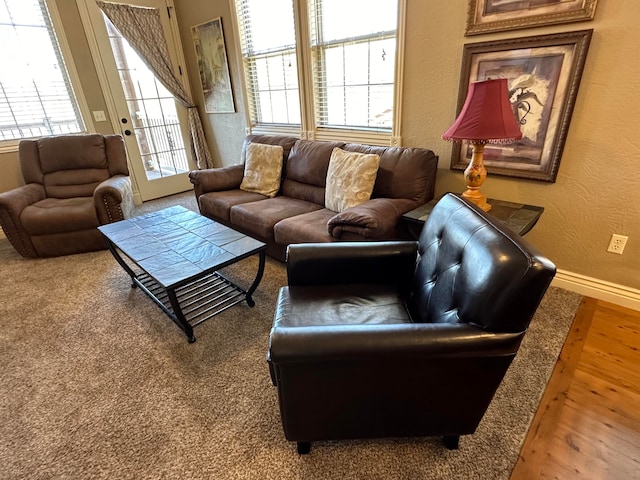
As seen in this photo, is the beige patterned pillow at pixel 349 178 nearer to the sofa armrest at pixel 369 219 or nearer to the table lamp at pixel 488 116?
the sofa armrest at pixel 369 219

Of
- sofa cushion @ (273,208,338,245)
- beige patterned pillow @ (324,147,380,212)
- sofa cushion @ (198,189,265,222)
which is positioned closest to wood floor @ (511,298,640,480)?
sofa cushion @ (273,208,338,245)

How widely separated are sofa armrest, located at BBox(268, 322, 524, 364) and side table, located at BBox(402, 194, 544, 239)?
3.63 feet

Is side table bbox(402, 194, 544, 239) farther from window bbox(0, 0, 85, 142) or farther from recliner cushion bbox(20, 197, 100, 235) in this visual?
window bbox(0, 0, 85, 142)

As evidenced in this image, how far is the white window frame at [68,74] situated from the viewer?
3.32 m

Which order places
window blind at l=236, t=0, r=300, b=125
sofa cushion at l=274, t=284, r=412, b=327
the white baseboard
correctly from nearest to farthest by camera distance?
1. sofa cushion at l=274, t=284, r=412, b=327
2. the white baseboard
3. window blind at l=236, t=0, r=300, b=125

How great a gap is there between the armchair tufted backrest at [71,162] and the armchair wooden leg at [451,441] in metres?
3.66

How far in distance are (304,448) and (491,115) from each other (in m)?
1.74

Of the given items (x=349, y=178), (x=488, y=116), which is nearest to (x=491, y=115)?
(x=488, y=116)

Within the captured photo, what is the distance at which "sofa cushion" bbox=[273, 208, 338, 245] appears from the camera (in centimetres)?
216

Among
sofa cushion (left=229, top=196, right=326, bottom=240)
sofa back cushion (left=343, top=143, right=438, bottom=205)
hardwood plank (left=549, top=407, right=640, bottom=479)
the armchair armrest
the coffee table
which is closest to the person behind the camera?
hardwood plank (left=549, top=407, right=640, bottom=479)

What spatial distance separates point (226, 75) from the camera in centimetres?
387

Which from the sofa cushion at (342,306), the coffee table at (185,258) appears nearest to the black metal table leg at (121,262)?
the coffee table at (185,258)

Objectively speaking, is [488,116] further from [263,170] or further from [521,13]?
[263,170]

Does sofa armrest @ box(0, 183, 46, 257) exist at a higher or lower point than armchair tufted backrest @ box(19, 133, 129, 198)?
lower
